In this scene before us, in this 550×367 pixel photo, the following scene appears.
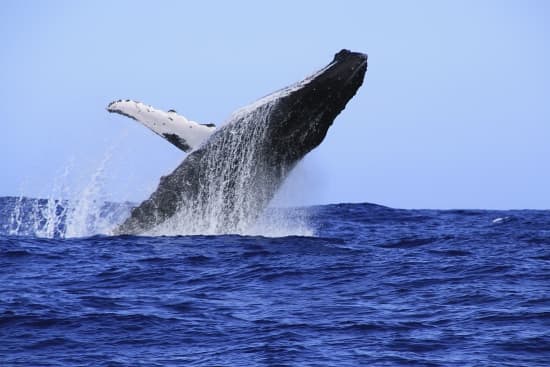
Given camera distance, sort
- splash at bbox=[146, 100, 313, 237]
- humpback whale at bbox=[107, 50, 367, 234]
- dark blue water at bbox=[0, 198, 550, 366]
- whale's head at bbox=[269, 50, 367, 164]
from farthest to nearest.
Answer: splash at bbox=[146, 100, 313, 237] < humpback whale at bbox=[107, 50, 367, 234] < whale's head at bbox=[269, 50, 367, 164] < dark blue water at bbox=[0, 198, 550, 366]

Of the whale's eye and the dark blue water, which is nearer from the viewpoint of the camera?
the dark blue water

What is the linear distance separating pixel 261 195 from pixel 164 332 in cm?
626

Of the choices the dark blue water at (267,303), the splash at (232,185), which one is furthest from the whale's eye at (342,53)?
the dark blue water at (267,303)

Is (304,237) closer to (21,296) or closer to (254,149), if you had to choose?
(254,149)

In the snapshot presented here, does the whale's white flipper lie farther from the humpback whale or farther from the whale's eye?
the whale's eye

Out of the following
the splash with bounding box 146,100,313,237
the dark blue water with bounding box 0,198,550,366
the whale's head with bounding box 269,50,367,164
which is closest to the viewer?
the dark blue water with bounding box 0,198,550,366

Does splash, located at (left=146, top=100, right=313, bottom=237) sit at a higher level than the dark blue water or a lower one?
higher

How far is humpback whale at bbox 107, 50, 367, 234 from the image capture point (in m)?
14.0

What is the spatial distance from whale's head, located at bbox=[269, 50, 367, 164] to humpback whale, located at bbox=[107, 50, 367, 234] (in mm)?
15

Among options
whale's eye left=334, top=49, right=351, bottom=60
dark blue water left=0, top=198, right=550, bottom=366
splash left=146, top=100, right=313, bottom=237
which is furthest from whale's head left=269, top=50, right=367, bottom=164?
dark blue water left=0, top=198, right=550, bottom=366

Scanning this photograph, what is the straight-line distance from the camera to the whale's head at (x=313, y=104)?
1383 centimetres

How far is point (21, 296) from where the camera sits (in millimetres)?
10969

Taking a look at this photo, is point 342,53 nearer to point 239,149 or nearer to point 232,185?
point 239,149

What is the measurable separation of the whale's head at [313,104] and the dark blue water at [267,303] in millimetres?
1662
